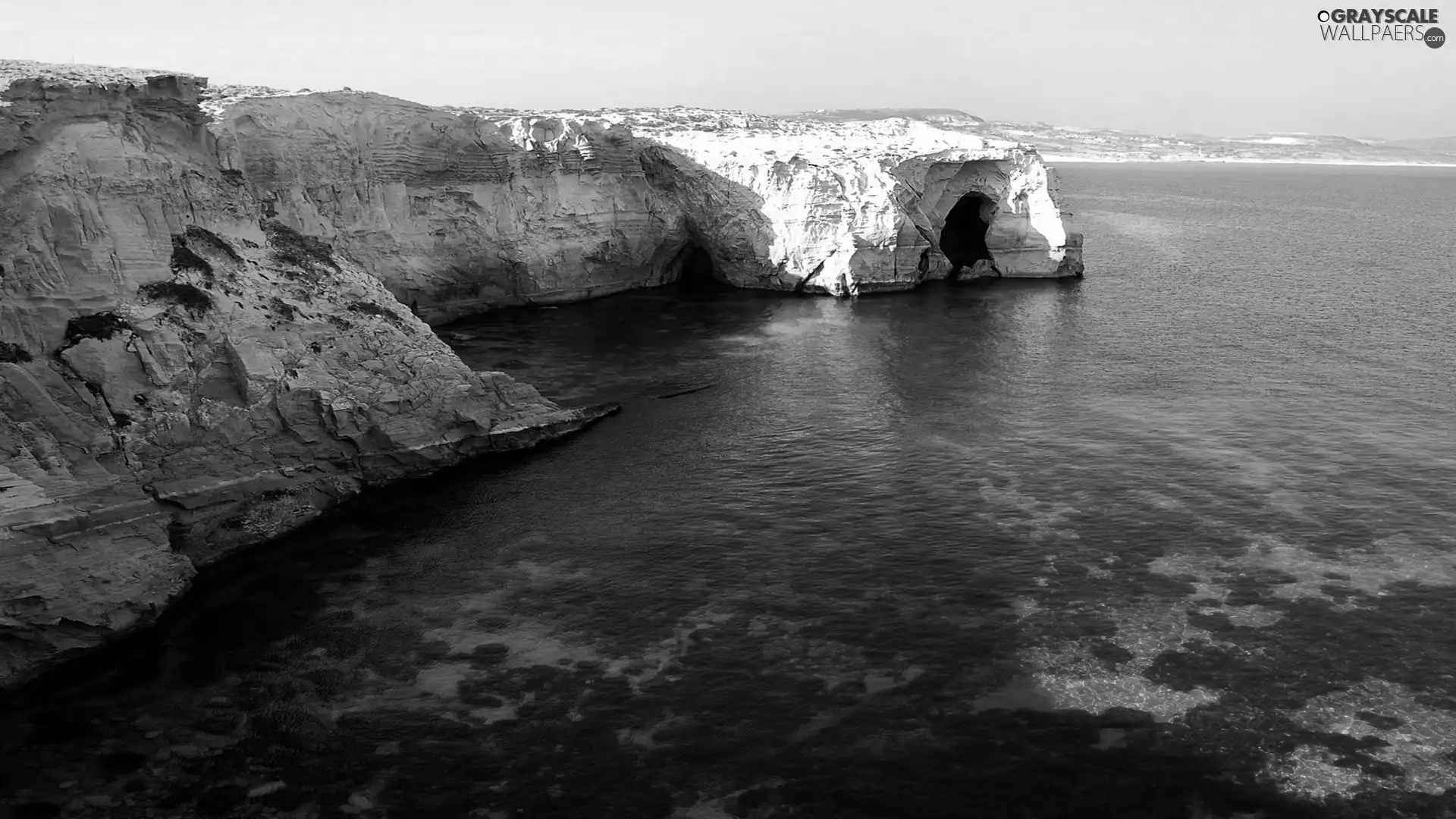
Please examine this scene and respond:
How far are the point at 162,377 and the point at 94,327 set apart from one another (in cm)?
327

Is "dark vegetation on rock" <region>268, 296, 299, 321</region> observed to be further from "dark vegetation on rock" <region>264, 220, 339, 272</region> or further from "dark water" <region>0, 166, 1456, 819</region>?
"dark water" <region>0, 166, 1456, 819</region>

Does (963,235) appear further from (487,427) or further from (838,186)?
(487,427)

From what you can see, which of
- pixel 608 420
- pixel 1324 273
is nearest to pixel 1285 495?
pixel 608 420

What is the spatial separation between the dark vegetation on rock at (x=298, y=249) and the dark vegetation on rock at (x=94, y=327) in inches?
430

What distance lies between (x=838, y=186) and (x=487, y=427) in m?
54.1

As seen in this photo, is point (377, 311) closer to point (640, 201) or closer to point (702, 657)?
point (702, 657)

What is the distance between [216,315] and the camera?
4694cm

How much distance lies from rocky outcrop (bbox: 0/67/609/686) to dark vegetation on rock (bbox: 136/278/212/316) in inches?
3.1

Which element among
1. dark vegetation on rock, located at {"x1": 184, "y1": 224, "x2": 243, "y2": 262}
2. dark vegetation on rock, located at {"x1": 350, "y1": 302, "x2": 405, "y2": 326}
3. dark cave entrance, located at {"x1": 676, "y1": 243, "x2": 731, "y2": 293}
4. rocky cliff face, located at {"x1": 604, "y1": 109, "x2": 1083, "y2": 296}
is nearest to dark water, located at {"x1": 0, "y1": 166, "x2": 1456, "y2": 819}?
dark vegetation on rock, located at {"x1": 350, "y1": 302, "x2": 405, "y2": 326}

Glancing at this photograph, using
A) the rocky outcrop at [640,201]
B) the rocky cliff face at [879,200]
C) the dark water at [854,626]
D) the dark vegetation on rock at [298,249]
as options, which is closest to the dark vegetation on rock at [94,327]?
the dark vegetation on rock at [298,249]

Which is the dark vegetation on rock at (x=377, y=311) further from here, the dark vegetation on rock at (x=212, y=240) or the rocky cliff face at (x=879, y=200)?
the rocky cliff face at (x=879, y=200)

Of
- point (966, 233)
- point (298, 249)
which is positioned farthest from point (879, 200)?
point (298, 249)

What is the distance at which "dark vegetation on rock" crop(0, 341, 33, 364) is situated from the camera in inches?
1511

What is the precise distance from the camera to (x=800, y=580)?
4016 cm
